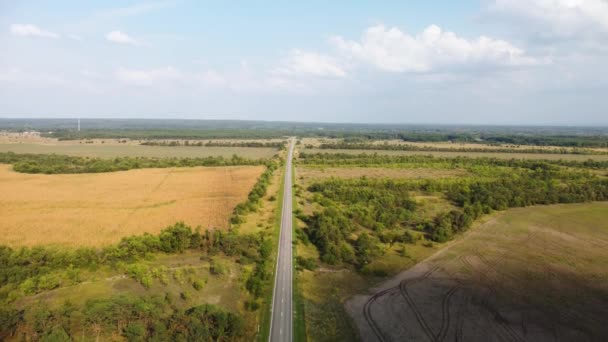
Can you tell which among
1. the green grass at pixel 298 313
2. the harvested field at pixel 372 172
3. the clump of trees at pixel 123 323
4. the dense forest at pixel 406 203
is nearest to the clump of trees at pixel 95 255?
the green grass at pixel 298 313

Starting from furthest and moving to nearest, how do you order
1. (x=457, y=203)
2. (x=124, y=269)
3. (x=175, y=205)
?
(x=457, y=203) → (x=175, y=205) → (x=124, y=269)

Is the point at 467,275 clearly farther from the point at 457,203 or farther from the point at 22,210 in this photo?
the point at 22,210

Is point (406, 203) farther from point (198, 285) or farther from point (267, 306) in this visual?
point (198, 285)

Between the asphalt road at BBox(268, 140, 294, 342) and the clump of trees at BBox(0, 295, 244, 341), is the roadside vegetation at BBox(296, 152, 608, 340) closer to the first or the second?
the asphalt road at BBox(268, 140, 294, 342)

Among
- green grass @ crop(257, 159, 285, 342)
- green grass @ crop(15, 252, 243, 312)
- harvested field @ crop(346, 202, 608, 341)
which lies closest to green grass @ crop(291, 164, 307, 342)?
green grass @ crop(257, 159, 285, 342)

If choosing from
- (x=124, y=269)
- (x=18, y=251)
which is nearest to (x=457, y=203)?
(x=124, y=269)
